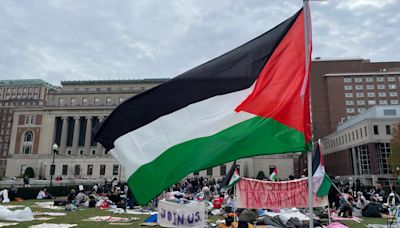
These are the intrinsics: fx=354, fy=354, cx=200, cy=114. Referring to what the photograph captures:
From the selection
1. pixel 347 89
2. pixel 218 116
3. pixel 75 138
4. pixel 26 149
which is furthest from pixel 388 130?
pixel 26 149

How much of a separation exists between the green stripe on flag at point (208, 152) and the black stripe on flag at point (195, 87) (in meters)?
0.77

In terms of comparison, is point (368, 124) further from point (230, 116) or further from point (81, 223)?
point (230, 116)

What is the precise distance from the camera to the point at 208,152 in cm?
604

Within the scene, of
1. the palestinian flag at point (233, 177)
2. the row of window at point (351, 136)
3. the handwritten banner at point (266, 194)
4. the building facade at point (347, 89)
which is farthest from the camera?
the building facade at point (347, 89)

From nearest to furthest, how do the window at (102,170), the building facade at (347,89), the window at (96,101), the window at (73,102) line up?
the building facade at (347,89) < the window at (102,170) < the window at (96,101) < the window at (73,102)

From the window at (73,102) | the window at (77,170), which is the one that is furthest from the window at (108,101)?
the window at (77,170)

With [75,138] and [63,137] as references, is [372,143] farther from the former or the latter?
[63,137]

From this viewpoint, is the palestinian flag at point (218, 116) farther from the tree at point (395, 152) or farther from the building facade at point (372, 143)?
the building facade at point (372, 143)

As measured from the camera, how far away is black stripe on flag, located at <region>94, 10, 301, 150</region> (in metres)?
6.40

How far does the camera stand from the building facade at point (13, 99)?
440 ft

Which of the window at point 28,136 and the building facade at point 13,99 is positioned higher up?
the building facade at point 13,99

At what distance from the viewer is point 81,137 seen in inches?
3947

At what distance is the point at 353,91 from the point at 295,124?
94.7 metres

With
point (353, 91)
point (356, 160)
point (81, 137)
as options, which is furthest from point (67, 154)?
point (353, 91)
